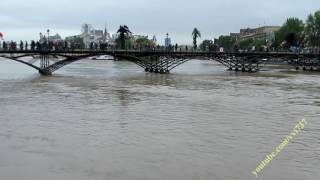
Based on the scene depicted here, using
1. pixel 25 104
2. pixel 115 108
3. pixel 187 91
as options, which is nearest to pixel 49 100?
pixel 25 104

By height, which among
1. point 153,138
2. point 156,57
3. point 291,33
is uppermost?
point 291,33

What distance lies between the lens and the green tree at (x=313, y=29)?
124m

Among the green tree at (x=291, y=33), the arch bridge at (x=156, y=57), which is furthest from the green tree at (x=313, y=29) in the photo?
the arch bridge at (x=156, y=57)

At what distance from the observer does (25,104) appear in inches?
1308

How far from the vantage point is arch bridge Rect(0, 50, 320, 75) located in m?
67.4

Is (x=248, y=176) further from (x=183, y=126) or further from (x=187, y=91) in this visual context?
(x=187, y=91)

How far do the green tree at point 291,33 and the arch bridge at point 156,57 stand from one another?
4307 cm

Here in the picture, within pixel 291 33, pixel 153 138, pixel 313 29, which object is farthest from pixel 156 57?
pixel 291 33

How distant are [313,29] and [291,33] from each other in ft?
40.3

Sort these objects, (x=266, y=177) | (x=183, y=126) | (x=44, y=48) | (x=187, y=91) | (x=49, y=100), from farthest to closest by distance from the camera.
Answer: (x=44, y=48), (x=187, y=91), (x=49, y=100), (x=183, y=126), (x=266, y=177)

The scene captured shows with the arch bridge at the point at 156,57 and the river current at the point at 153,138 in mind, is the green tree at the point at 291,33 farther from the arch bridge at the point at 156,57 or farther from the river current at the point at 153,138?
the river current at the point at 153,138

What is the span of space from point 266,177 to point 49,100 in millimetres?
22274

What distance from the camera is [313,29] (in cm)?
12638

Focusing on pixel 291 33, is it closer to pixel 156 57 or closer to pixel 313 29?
pixel 313 29
